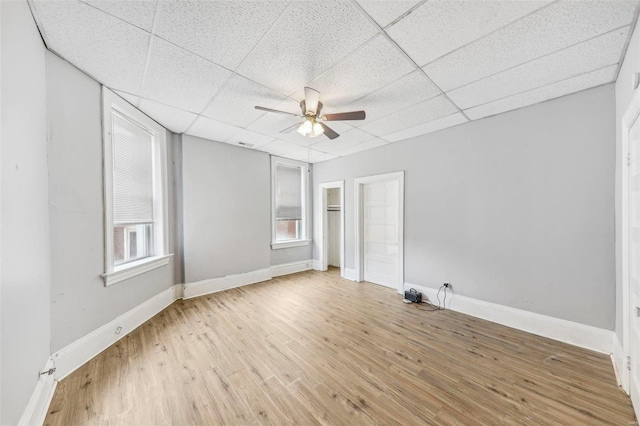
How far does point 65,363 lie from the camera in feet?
6.15

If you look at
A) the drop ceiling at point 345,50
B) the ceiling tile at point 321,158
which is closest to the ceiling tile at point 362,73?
the drop ceiling at point 345,50

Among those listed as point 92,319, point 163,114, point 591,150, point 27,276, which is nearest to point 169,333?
point 92,319

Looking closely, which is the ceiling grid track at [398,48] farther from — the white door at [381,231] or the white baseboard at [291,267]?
the white baseboard at [291,267]

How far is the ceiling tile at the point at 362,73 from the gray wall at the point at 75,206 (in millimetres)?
1975

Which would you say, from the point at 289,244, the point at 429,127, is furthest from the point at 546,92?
the point at 289,244

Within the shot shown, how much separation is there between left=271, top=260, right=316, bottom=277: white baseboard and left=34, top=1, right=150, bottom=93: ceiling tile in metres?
3.83

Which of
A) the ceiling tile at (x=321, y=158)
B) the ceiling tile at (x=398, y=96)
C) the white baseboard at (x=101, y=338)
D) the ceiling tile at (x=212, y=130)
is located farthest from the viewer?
the ceiling tile at (x=321, y=158)

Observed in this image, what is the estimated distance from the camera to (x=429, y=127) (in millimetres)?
3244

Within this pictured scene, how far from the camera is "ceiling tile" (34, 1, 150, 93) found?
56.8 inches

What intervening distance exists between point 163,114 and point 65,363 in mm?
2725

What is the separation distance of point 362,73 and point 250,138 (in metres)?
2.34

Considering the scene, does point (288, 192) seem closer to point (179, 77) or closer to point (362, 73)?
point (179, 77)

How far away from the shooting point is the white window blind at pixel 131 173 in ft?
8.52

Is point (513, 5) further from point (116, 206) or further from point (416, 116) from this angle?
point (116, 206)
